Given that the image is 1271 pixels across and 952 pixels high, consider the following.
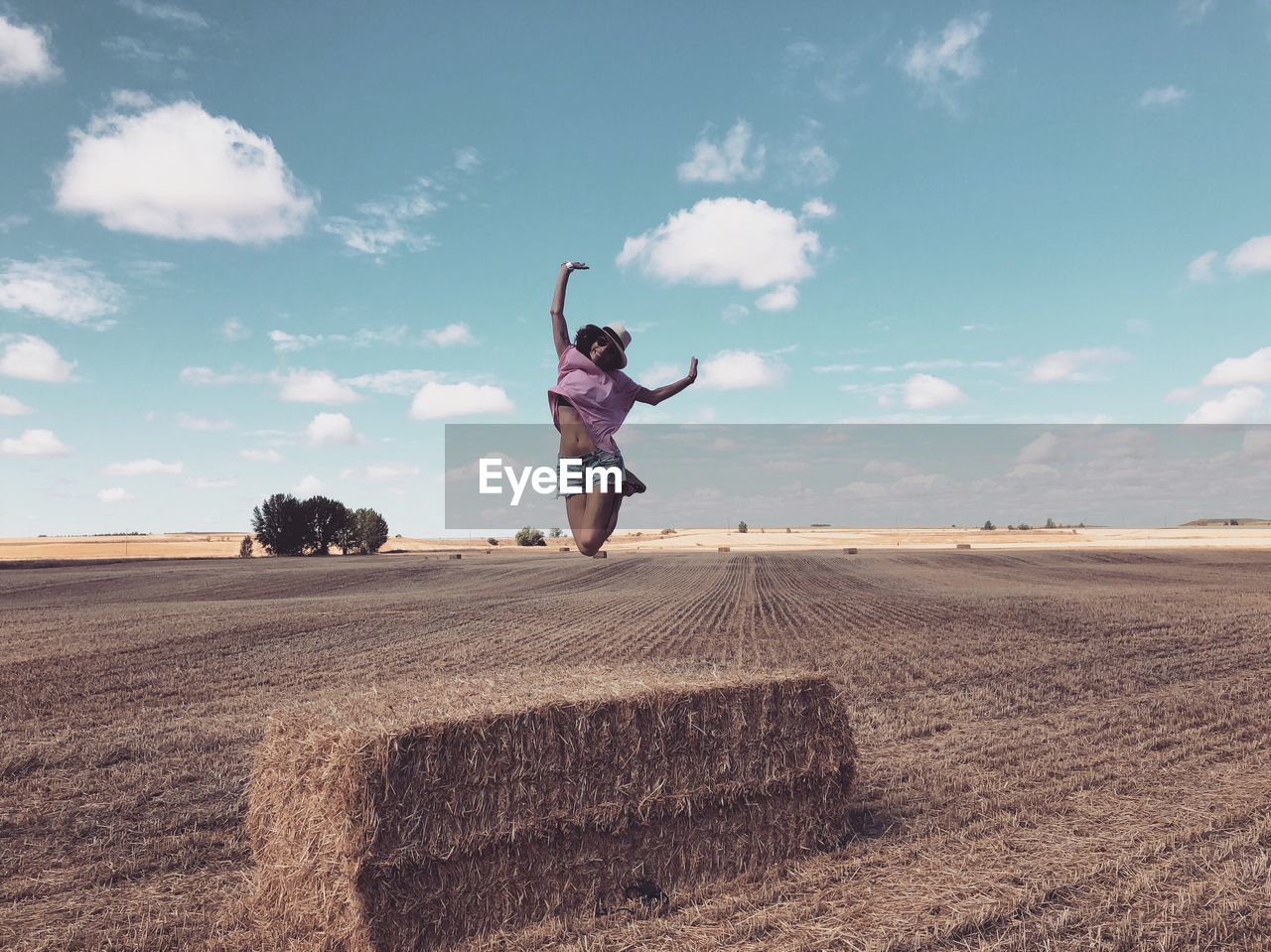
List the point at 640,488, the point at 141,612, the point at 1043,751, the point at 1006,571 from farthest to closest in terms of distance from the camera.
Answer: the point at 1006,571 → the point at 141,612 → the point at 1043,751 → the point at 640,488

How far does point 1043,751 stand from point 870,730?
200 centimetres

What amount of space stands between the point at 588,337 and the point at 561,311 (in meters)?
0.19

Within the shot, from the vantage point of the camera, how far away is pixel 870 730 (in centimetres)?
1099

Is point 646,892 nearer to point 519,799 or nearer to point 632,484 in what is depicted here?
point 519,799

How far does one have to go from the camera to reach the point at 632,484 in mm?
3807

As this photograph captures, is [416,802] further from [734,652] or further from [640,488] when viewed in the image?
[734,652]

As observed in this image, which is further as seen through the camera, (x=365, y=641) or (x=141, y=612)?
(x=141, y=612)

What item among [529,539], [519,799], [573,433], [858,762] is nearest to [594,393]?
[573,433]

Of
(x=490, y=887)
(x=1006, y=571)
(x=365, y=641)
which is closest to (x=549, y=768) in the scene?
(x=490, y=887)

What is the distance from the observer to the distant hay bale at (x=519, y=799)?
18.2ft

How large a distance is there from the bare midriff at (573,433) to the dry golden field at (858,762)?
3.84 meters

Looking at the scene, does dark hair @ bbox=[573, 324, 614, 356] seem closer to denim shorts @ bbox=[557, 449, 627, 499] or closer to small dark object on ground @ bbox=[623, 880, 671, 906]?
denim shorts @ bbox=[557, 449, 627, 499]

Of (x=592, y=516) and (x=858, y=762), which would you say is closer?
(x=592, y=516)

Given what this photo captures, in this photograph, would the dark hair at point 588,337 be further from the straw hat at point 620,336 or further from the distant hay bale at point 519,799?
the distant hay bale at point 519,799
